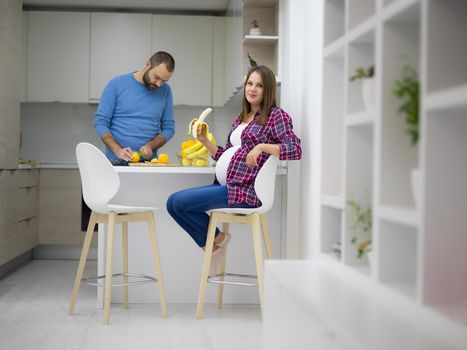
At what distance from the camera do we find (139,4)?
695 centimetres

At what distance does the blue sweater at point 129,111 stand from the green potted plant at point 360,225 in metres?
2.97

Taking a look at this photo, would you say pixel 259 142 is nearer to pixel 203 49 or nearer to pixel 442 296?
pixel 442 296

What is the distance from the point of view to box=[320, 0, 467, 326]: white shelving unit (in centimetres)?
132

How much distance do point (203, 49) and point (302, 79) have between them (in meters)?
3.20

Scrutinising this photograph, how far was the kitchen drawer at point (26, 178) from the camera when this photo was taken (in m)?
5.71

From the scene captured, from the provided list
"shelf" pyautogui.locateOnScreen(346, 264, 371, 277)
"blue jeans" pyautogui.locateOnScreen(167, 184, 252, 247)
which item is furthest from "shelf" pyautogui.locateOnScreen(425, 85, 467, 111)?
"blue jeans" pyautogui.locateOnScreen(167, 184, 252, 247)

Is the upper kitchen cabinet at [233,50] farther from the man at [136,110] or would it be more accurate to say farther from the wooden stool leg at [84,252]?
the wooden stool leg at [84,252]

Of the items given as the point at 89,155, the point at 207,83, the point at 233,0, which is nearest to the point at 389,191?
the point at 89,155

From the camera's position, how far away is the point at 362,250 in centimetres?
177

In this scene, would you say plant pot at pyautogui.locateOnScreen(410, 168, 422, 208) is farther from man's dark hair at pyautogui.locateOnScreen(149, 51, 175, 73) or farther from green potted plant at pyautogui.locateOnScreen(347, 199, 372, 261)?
man's dark hair at pyautogui.locateOnScreen(149, 51, 175, 73)

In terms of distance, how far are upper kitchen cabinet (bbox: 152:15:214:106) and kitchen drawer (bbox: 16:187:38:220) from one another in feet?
5.33

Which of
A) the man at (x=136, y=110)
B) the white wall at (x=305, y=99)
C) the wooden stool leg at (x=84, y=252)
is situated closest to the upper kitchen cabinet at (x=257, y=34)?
the white wall at (x=305, y=99)

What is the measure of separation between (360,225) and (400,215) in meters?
0.30

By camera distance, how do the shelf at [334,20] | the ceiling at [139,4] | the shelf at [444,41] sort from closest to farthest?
the shelf at [444,41], the shelf at [334,20], the ceiling at [139,4]
